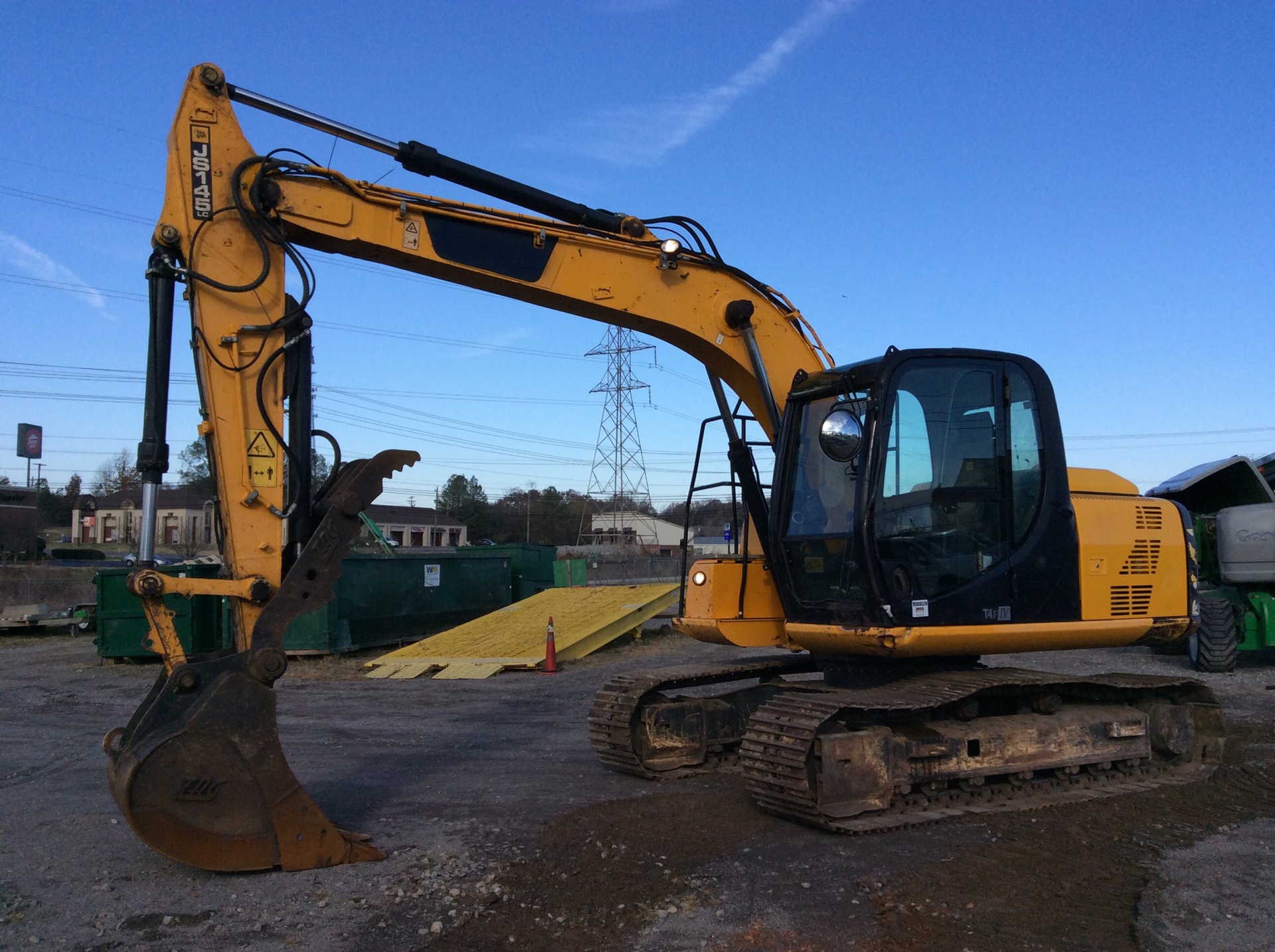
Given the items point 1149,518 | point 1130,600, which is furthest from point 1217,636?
point 1130,600

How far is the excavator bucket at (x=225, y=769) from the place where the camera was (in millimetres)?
4777

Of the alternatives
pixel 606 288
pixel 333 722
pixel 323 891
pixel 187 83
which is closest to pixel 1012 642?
pixel 606 288

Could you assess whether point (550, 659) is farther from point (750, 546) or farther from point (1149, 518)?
point (1149, 518)

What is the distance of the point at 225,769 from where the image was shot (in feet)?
16.1

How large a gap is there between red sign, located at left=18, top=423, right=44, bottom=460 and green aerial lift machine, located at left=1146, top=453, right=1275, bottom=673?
58.2m

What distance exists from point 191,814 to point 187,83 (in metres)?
3.75

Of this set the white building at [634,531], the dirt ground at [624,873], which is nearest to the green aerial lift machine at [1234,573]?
the dirt ground at [624,873]

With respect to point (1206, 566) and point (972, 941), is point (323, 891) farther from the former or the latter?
point (1206, 566)

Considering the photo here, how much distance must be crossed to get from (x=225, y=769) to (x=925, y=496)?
4150mm

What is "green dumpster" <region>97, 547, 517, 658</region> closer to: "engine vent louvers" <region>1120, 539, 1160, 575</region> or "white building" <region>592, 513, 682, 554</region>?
"engine vent louvers" <region>1120, 539, 1160, 575</region>

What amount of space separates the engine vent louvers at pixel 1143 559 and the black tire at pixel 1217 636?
6848 mm

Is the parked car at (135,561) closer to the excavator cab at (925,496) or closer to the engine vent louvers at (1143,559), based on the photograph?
the excavator cab at (925,496)

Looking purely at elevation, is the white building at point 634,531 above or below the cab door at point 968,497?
above

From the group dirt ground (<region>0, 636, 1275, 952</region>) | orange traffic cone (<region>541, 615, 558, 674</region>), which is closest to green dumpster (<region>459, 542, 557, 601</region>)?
orange traffic cone (<region>541, 615, 558, 674</region>)
